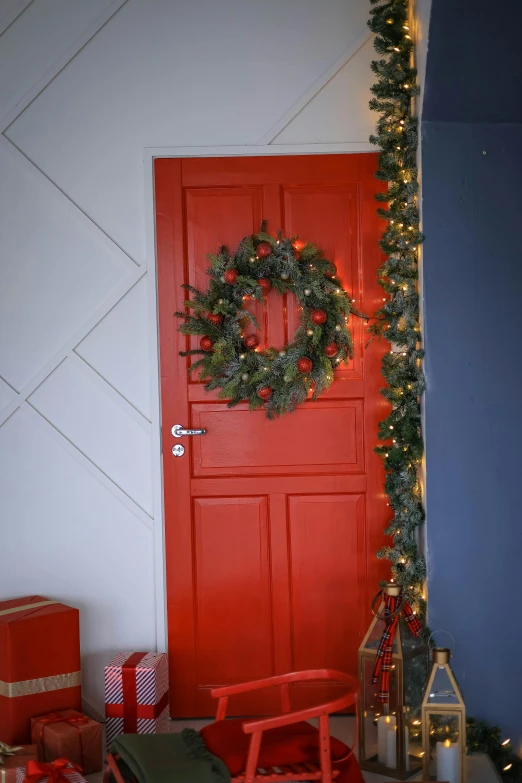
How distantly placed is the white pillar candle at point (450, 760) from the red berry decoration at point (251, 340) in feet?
5.38

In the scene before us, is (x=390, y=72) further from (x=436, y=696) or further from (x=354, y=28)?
(x=436, y=696)

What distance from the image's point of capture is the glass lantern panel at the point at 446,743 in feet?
7.95

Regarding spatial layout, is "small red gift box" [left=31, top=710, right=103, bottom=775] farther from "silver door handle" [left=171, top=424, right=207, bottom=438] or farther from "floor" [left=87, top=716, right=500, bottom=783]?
"silver door handle" [left=171, top=424, right=207, bottom=438]

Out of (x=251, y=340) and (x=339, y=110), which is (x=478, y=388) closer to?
(x=251, y=340)

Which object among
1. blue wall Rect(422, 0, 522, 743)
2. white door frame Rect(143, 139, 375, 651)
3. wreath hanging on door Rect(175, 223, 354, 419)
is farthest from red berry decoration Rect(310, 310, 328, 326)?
white door frame Rect(143, 139, 375, 651)

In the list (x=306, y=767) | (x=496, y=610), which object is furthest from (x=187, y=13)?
(x=306, y=767)

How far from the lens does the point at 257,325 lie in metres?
3.16

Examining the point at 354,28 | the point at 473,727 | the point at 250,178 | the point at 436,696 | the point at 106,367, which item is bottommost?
the point at 473,727

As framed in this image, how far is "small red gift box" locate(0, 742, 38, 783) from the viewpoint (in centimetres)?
255

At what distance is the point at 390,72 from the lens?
2971mm

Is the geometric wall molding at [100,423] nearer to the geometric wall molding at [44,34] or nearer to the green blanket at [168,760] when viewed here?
the green blanket at [168,760]

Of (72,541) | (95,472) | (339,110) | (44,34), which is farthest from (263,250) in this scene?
(72,541)

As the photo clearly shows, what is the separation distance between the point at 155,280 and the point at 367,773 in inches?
82.8

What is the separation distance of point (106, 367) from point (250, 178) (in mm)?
1020
